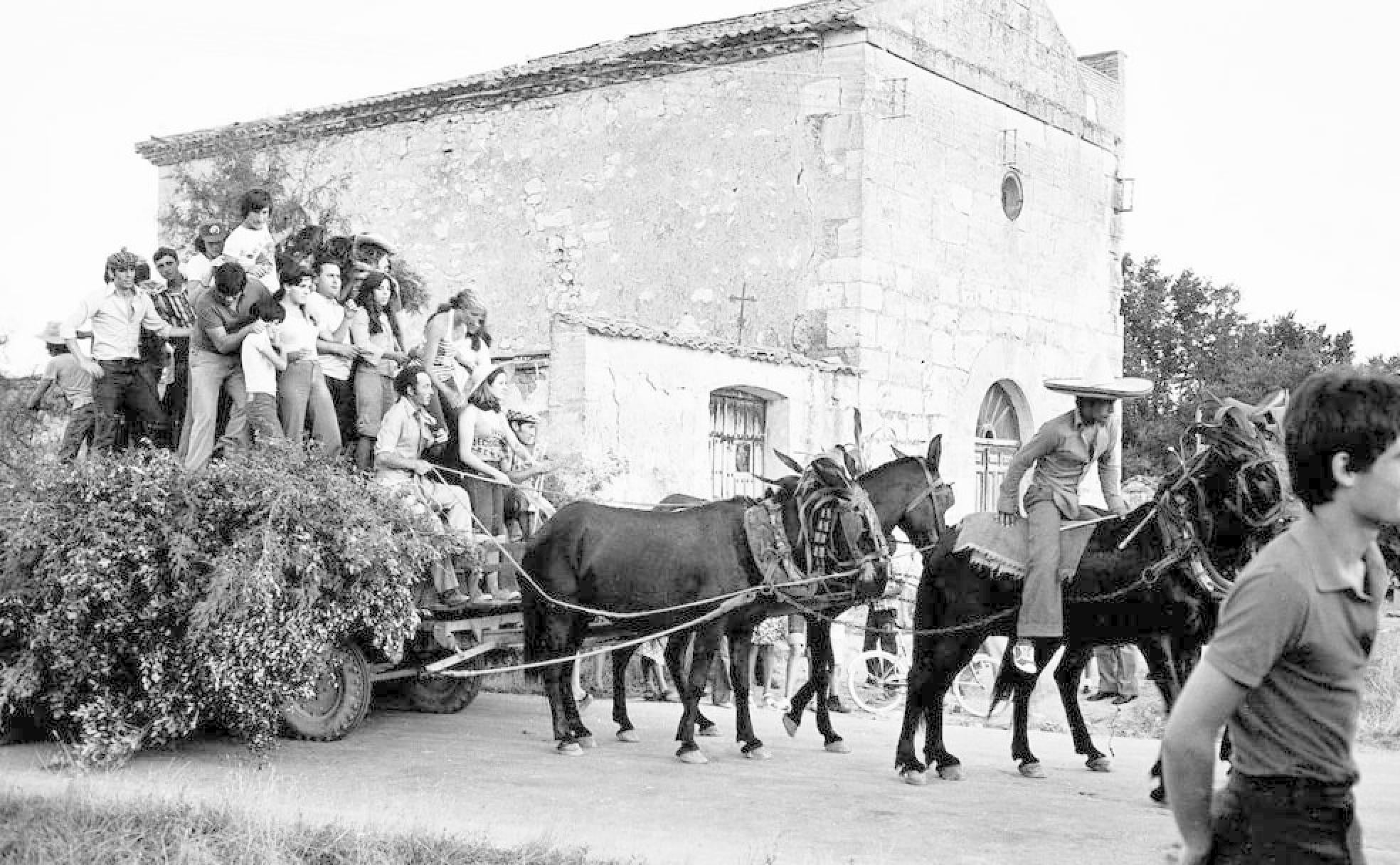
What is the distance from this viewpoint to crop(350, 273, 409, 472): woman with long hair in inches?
428

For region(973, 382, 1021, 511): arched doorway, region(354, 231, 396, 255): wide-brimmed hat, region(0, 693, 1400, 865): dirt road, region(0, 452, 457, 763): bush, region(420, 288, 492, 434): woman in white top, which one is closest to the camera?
region(0, 693, 1400, 865): dirt road

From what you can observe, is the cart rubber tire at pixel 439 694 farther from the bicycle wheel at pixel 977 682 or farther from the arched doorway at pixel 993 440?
the arched doorway at pixel 993 440

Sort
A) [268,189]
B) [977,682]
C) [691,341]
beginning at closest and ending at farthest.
→ [977,682] < [691,341] < [268,189]

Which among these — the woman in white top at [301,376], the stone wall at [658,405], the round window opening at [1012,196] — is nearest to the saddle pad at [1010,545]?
the woman in white top at [301,376]

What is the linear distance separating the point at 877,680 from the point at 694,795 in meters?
6.95

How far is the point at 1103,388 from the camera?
345 inches

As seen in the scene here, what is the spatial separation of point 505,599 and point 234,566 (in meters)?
2.35

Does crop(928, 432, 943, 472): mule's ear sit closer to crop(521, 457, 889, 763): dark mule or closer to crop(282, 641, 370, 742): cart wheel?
crop(521, 457, 889, 763): dark mule

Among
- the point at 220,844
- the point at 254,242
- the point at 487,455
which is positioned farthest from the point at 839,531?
the point at 254,242

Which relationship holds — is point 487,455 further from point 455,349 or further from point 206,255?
point 206,255

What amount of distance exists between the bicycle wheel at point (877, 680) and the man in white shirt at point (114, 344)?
271 inches

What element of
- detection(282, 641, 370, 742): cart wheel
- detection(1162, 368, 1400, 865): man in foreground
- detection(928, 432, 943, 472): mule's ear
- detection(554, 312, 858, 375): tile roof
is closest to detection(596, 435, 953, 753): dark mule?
detection(928, 432, 943, 472): mule's ear

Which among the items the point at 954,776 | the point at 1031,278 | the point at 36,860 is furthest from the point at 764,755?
the point at 1031,278

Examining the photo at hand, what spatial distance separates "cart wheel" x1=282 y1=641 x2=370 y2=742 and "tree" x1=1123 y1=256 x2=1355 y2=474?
2895 centimetres
